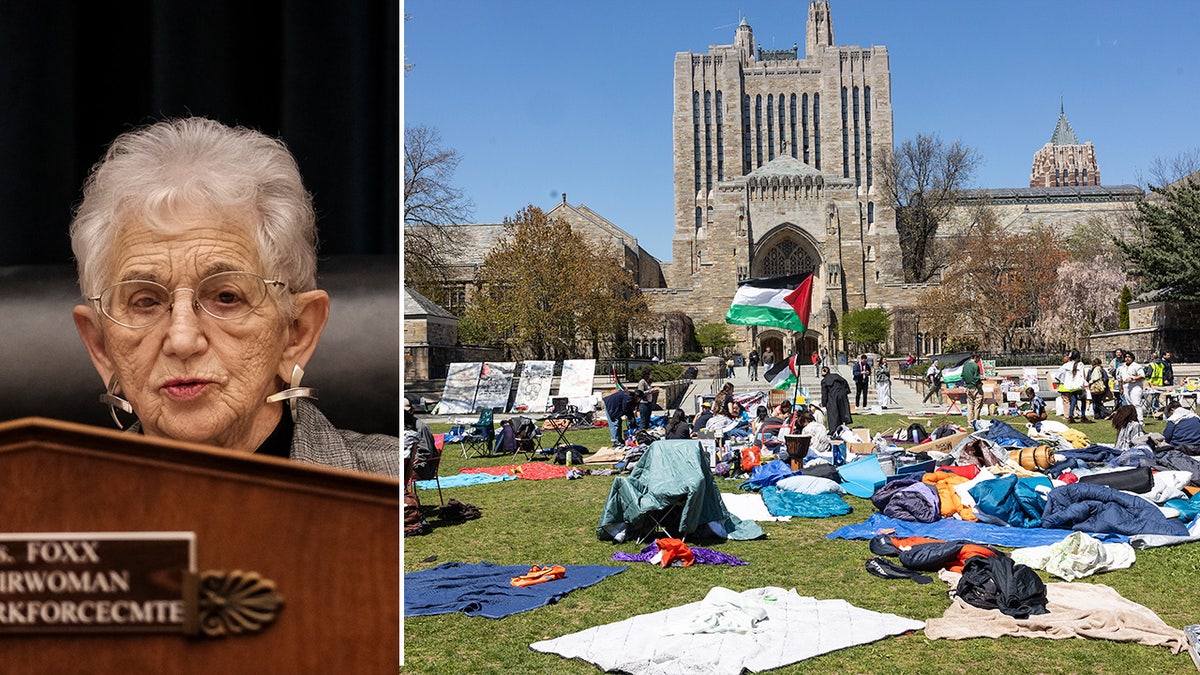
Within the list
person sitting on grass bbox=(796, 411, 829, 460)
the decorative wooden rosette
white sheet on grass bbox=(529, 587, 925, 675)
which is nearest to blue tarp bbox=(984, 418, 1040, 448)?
person sitting on grass bbox=(796, 411, 829, 460)

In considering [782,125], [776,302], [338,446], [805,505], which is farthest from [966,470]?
[782,125]

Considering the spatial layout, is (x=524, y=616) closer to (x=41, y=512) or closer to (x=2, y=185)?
(x=41, y=512)

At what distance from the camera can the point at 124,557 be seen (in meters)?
3.08

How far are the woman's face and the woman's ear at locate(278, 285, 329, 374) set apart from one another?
10 cm

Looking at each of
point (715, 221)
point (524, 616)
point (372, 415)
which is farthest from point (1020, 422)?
→ point (715, 221)

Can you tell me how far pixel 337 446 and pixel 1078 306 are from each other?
48704 millimetres

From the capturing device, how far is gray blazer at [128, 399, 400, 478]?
10.5 feet

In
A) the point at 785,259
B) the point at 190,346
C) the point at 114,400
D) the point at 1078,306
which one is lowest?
the point at 114,400

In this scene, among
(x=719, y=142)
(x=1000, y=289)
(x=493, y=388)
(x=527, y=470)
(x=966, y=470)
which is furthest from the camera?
(x=719, y=142)

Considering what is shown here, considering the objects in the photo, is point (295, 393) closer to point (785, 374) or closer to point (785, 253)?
point (785, 374)

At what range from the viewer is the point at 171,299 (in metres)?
3.12

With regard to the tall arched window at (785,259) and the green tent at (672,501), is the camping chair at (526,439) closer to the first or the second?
the green tent at (672,501)

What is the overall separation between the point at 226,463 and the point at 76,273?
90 cm

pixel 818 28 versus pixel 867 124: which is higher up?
pixel 818 28
